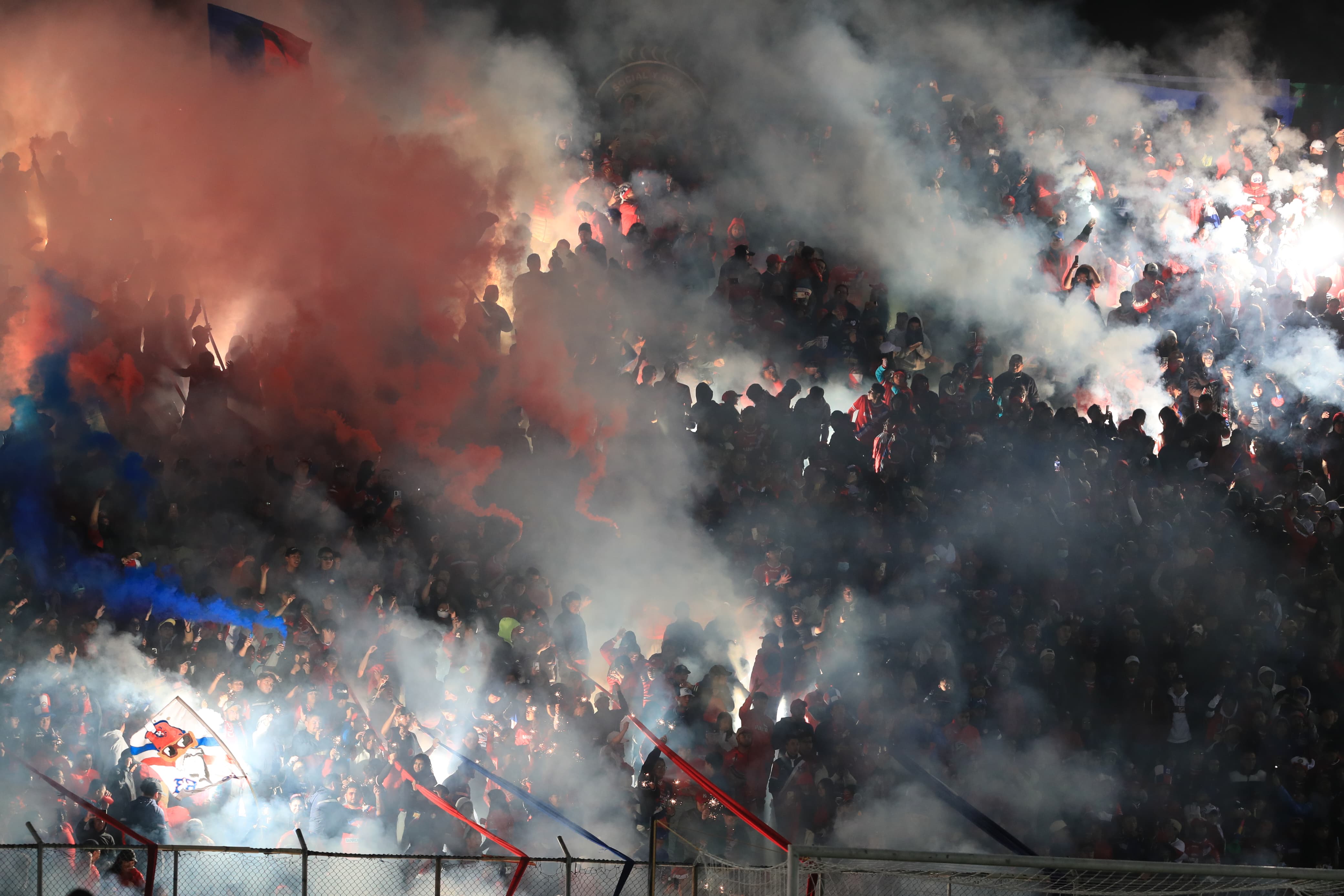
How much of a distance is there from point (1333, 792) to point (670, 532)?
12.3 ft

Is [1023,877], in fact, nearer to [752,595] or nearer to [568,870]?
[568,870]

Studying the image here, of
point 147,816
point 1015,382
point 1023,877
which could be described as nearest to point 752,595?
point 1015,382

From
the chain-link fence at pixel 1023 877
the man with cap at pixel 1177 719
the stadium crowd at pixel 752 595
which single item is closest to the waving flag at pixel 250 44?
the stadium crowd at pixel 752 595

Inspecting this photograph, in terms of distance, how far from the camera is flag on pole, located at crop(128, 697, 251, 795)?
19.5 ft

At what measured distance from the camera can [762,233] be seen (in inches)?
355

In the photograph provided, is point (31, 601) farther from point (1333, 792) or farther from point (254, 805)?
point (1333, 792)

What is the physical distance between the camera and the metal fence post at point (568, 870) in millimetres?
4473

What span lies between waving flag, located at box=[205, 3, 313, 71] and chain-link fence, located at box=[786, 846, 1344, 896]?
21.9 ft

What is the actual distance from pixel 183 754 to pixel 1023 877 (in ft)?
13.1

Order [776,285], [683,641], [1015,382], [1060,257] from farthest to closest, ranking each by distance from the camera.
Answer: [1060,257]
[776,285]
[1015,382]
[683,641]

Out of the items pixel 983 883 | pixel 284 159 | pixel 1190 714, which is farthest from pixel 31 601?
pixel 1190 714

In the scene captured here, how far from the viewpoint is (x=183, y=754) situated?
6012mm

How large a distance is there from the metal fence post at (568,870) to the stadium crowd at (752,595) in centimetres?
43

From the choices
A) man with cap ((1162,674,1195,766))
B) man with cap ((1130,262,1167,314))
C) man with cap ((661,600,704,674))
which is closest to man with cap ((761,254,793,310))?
man with cap ((661,600,704,674))
